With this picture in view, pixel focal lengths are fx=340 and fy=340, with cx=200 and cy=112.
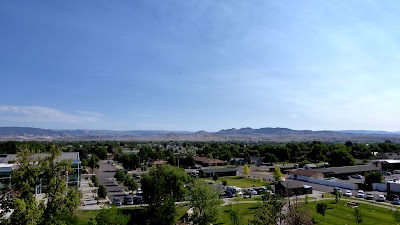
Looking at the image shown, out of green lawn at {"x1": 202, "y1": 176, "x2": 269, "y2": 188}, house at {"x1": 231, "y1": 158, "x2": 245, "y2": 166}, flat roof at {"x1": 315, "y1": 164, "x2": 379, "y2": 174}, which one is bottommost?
green lawn at {"x1": 202, "y1": 176, "x2": 269, "y2": 188}

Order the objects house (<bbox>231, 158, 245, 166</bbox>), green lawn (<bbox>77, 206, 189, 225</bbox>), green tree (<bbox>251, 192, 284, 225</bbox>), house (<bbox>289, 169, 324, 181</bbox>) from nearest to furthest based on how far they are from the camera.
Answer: green tree (<bbox>251, 192, 284, 225</bbox>) → green lawn (<bbox>77, 206, 189, 225</bbox>) → house (<bbox>289, 169, 324, 181</bbox>) → house (<bbox>231, 158, 245, 166</bbox>)

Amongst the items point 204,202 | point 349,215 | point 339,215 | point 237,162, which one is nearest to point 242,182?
point 339,215

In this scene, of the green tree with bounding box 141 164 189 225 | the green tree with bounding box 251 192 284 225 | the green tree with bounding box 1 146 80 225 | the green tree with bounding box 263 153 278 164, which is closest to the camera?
the green tree with bounding box 1 146 80 225

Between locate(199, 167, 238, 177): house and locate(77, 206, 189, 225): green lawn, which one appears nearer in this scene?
locate(77, 206, 189, 225): green lawn

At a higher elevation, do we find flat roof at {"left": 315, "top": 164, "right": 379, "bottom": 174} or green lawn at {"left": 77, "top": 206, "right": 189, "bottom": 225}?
flat roof at {"left": 315, "top": 164, "right": 379, "bottom": 174}

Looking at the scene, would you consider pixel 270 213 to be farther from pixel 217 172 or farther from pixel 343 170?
pixel 343 170

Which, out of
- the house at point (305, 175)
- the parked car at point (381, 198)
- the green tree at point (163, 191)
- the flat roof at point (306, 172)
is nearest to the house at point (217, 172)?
the house at point (305, 175)

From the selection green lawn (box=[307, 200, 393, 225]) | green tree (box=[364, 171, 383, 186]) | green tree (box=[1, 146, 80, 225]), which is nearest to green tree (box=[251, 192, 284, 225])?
green lawn (box=[307, 200, 393, 225])

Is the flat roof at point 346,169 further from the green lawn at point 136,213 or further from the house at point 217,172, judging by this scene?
the green lawn at point 136,213

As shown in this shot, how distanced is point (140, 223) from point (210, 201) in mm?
7880

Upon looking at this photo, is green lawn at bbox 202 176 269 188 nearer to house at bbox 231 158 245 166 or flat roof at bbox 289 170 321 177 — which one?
flat roof at bbox 289 170 321 177

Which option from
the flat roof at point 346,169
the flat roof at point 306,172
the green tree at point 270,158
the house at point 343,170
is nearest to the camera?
the flat roof at point 306,172

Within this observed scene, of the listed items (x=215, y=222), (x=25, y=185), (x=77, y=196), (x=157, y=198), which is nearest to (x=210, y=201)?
(x=215, y=222)

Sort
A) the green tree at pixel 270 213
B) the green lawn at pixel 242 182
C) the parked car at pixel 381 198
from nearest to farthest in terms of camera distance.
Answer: the green tree at pixel 270 213 → the parked car at pixel 381 198 → the green lawn at pixel 242 182
